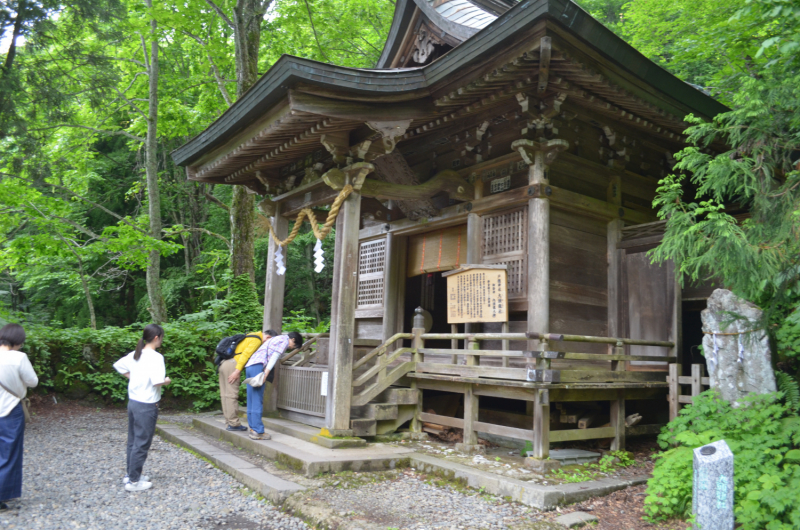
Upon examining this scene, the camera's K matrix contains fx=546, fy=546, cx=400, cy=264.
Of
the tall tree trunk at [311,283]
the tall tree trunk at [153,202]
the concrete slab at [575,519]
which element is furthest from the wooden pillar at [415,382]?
the tall tree trunk at [311,283]

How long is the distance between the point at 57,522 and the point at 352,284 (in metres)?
3.89

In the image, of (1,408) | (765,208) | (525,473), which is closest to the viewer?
(1,408)

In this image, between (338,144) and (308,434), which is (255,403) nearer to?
(308,434)

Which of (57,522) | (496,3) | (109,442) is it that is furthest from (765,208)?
(109,442)

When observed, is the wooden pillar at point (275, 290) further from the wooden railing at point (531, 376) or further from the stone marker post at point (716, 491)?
the stone marker post at point (716, 491)

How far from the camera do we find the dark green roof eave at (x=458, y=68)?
222 inches

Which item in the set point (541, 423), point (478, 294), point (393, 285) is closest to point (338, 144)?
point (478, 294)

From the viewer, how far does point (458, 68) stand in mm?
6383

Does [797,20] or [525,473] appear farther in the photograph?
[525,473]

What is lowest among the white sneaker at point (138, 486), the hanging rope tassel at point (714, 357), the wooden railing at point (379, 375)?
the white sneaker at point (138, 486)

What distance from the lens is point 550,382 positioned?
6.08m

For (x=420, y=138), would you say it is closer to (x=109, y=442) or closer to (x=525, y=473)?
(x=525, y=473)

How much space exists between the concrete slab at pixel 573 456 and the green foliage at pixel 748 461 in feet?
3.84

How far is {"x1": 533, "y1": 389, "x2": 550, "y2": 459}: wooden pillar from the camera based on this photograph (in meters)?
6.07
